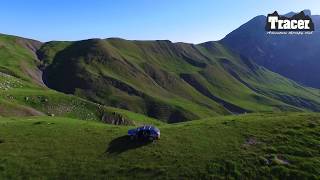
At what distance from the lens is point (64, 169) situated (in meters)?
61.3

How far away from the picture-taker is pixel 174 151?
6456 cm

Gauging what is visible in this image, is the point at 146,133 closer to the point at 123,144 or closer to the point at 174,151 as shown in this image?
the point at 123,144

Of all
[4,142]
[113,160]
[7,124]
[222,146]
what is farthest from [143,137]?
[7,124]

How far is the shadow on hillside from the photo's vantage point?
66.1 metres

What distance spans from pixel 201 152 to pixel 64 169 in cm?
1922

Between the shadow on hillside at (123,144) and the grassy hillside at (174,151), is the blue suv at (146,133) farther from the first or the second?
the grassy hillside at (174,151)

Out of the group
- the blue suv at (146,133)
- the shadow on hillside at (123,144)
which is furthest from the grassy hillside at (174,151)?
the blue suv at (146,133)

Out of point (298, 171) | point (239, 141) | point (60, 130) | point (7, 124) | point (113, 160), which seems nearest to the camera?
point (298, 171)

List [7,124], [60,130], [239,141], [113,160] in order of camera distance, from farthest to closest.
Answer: [7,124]
[60,130]
[239,141]
[113,160]

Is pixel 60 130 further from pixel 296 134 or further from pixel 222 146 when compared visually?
pixel 296 134

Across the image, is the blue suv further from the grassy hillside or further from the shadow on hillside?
the grassy hillside

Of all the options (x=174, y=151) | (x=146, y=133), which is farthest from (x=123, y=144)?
(x=174, y=151)

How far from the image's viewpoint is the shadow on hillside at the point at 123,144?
66.1 m

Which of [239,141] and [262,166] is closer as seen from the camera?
[262,166]
